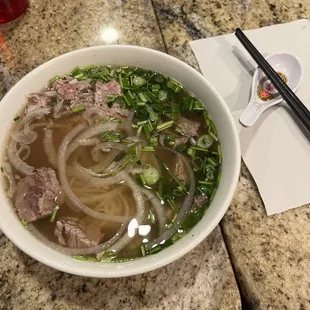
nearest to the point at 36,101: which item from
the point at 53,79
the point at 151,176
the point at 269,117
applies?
the point at 53,79

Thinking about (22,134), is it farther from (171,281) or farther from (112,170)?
(171,281)

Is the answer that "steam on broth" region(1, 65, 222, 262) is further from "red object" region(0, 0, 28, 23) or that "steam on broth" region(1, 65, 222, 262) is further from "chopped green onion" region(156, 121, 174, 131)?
"red object" region(0, 0, 28, 23)

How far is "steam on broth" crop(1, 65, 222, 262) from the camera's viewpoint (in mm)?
1012

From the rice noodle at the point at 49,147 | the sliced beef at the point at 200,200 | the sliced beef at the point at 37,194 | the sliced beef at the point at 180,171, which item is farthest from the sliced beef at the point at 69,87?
the sliced beef at the point at 200,200

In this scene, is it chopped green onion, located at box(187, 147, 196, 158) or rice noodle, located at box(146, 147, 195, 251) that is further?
chopped green onion, located at box(187, 147, 196, 158)

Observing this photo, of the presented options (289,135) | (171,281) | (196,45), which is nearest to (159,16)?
(196,45)

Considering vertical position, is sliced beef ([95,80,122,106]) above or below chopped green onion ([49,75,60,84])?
below

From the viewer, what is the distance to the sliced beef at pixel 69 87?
1.19 meters

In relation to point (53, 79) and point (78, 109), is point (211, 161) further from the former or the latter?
point (53, 79)

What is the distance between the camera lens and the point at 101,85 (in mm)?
1211

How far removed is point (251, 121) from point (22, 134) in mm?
675

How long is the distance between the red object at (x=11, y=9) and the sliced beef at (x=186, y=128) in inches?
30.6

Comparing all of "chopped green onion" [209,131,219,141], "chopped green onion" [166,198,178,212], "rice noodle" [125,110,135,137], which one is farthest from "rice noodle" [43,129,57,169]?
"chopped green onion" [209,131,219,141]

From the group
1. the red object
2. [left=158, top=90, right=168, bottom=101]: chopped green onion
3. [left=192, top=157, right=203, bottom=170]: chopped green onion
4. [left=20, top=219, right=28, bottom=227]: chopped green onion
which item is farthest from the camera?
the red object
